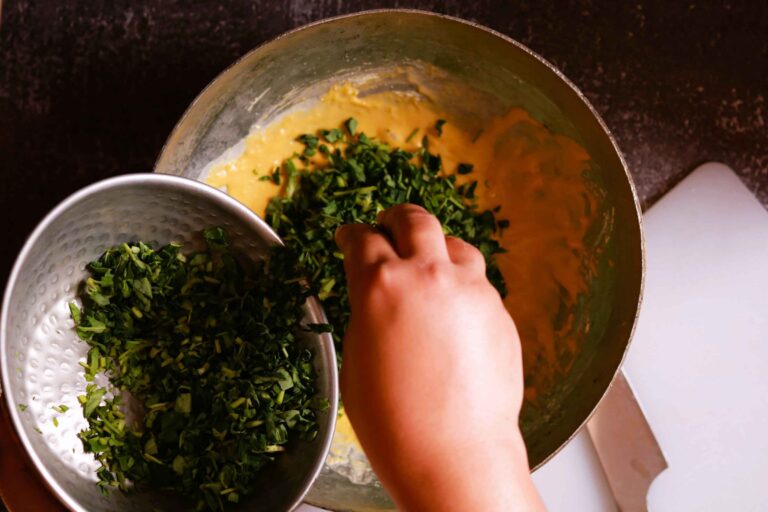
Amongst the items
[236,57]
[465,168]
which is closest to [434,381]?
[465,168]

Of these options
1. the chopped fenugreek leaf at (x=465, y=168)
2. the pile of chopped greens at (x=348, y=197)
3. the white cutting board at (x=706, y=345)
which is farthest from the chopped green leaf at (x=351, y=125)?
the white cutting board at (x=706, y=345)

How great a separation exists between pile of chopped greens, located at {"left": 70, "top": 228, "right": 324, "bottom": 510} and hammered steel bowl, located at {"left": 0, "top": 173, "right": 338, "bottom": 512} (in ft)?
0.04

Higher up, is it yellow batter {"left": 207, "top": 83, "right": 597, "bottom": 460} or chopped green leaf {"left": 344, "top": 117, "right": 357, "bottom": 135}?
chopped green leaf {"left": 344, "top": 117, "right": 357, "bottom": 135}

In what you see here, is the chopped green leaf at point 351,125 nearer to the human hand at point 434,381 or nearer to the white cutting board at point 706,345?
the human hand at point 434,381

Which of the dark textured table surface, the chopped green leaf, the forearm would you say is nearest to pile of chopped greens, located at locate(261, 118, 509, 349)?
the chopped green leaf

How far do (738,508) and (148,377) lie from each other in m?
0.85

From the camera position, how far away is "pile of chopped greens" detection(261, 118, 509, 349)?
889mm

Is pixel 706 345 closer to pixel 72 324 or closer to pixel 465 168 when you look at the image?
pixel 465 168

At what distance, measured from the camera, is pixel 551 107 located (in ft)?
2.95

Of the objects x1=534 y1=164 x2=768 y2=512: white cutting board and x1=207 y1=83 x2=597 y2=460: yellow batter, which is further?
x1=534 y1=164 x2=768 y2=512: white cutting board

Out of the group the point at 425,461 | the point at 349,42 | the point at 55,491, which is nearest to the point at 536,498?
the point at 425,461

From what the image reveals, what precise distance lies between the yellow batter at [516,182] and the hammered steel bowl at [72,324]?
0.13m

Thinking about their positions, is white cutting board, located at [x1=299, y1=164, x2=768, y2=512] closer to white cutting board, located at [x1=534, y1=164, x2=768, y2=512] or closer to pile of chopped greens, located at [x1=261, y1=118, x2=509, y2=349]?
white cutting board, located at [x1=534, y1=164, x2=768, y2=512]

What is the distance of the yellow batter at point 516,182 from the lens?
3.09 ft
